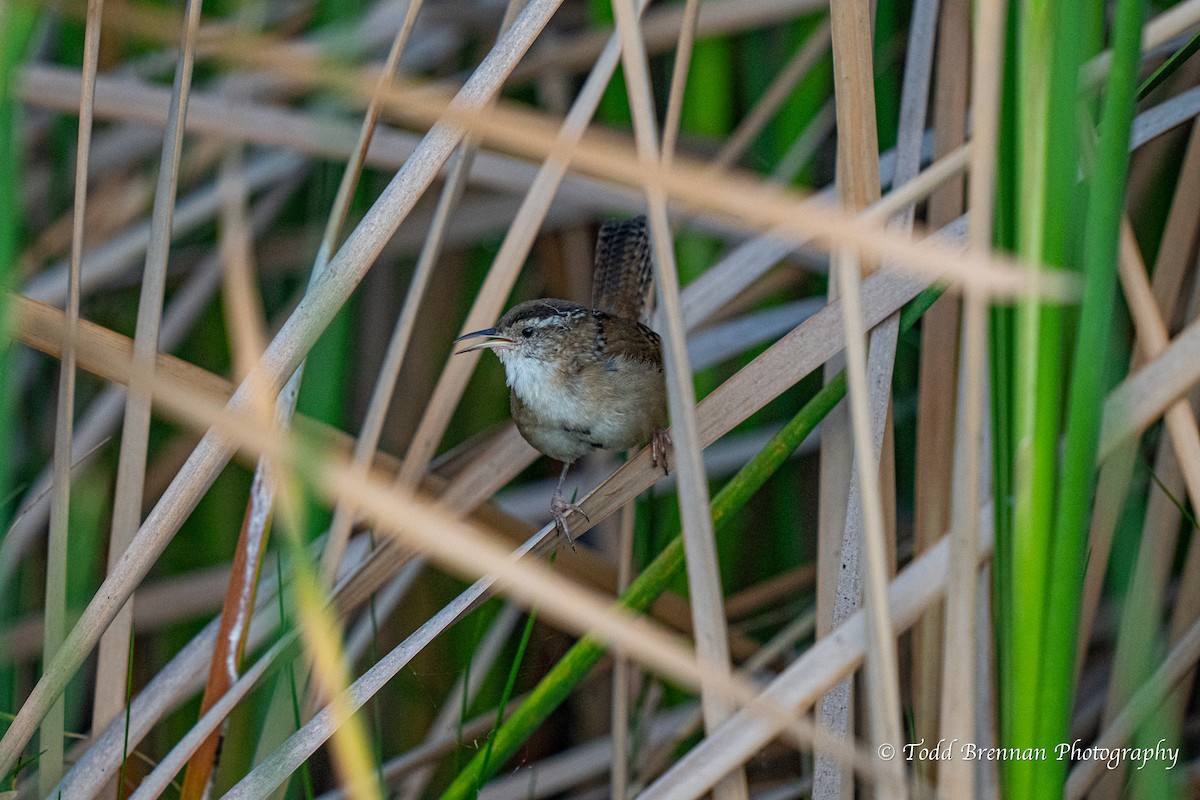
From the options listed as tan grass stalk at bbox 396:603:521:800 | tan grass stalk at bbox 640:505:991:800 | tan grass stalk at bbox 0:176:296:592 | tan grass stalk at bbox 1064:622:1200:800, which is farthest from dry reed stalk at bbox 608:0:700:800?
tan grass stalk at bbox 0:176:296:592

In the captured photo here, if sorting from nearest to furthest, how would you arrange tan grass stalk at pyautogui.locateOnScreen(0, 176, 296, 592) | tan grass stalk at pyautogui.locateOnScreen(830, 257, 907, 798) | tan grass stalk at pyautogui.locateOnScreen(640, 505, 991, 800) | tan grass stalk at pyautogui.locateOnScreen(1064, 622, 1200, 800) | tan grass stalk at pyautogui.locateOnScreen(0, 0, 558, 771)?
tan grass stalk at pyautogui.locateOnScreen(830, 257, 907, 798) → tan grass stalk at pyautogui.locateOnScreen(640, 505, 991, 800) → tan grass stalk at pyautogui.locateOnScreen(0, 0, 558, 771) → tan grass stalk at pyautogui.locateOnScreen(1064, 622, 1200, 800) → tan grass stalk at pyautogui.locateOnScreen(0, 176, 296, 592)

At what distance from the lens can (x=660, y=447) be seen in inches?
80.3

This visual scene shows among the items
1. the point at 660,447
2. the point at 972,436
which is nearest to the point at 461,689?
the point at 660,447

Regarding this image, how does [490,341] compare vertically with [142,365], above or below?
above

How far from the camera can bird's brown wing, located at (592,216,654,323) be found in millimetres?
2365

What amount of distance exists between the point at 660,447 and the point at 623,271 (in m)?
0.55

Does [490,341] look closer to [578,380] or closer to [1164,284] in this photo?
[578,380]

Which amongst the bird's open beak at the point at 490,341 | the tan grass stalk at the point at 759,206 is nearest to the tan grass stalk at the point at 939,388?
the tan grass stalk at the point at 759,206

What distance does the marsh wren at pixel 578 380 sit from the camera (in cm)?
205

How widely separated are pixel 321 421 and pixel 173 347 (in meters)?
0.96

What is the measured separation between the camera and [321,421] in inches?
70.2

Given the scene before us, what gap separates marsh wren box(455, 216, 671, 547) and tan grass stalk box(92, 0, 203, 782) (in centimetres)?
64

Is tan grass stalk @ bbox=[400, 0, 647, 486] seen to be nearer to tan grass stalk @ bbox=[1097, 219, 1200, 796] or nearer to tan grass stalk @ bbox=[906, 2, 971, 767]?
tan grass stalk @ bbox=[906, 2, 971, 767]

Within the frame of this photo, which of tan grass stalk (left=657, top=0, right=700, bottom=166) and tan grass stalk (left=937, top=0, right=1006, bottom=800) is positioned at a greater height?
tan grass stalk (left=657, top=0, right=700, bottom=166)
